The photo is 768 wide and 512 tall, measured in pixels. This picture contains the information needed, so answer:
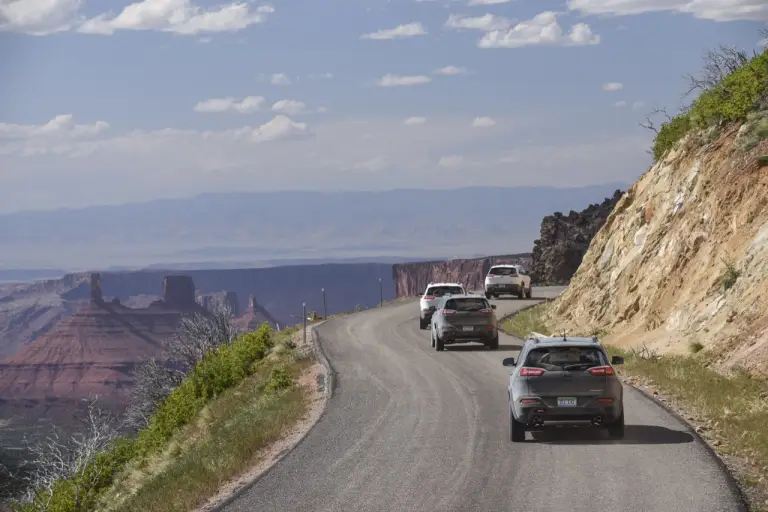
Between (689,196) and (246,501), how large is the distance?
84.3 ft

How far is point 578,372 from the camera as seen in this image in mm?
18219

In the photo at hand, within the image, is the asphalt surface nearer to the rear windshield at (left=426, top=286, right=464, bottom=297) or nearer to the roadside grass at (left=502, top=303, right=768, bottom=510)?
the roadside grass at (left=502, top=303, right=768, bottom=510)

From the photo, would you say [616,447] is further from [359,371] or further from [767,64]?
[767,64]

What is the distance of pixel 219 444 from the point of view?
75.5ft

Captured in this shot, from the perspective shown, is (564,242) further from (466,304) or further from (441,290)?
(466,304)

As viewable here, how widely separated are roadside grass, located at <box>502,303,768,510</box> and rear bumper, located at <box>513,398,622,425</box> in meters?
1.65

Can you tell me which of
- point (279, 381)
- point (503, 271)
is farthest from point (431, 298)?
point (503, 271)

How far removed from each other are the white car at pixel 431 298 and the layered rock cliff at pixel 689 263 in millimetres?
4705

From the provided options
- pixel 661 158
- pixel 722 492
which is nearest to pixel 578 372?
pixel 722 492

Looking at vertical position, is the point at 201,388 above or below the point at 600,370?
below

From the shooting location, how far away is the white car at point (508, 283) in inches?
2596

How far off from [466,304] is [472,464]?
20694 mm

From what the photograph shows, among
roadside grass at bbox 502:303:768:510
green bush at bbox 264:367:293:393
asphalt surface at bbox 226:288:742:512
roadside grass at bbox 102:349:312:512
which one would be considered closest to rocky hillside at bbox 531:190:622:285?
roadside grass at bbox 102:349:312:512

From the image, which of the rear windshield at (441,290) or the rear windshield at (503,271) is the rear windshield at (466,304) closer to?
the rear windshield at (441,290)
